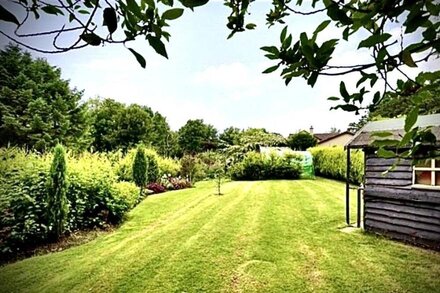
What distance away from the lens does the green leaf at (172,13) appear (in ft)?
1.39

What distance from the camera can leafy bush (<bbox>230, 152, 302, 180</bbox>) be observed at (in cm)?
1168

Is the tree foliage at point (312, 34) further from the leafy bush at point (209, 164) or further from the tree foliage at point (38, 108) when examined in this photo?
the leafy bush at point (209, 164)

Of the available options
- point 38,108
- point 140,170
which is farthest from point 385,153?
point 38,108

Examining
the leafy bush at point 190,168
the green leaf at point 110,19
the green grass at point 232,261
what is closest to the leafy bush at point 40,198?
the green grass at point 232,261

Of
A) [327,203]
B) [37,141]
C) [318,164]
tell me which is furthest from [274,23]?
[318,164]

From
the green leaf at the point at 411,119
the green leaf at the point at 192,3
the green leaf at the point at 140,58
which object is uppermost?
the green leaf at the point at 192,3

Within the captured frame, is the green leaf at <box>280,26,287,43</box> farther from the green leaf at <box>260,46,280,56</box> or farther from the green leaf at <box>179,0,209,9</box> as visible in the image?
the green leaf at <box>179,0,209,9</box>

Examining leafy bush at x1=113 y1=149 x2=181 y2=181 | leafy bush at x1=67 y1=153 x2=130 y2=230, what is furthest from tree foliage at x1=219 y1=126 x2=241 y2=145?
leafy bush at x1=67 y1=153 x2=130 y2=230

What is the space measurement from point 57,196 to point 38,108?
231 inches

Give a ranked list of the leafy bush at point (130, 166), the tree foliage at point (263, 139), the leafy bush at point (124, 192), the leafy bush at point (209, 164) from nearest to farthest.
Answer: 1. the leafy bush at point (124, 192)
2. the leafy bush at point (130, 166)
3. the leafy bush at point (209, 164)
4. the tree foliage at point (263, 139)

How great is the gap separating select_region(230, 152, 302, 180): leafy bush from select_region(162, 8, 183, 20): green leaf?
11346 mm

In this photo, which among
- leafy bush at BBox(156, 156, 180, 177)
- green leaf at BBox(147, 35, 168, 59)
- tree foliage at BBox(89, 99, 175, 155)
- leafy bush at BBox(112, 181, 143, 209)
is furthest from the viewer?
tree foliage at BBox(89, 99, 175, 155)

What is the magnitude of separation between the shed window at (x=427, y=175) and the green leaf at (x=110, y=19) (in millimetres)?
4220

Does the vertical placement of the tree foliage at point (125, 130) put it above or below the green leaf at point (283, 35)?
above
